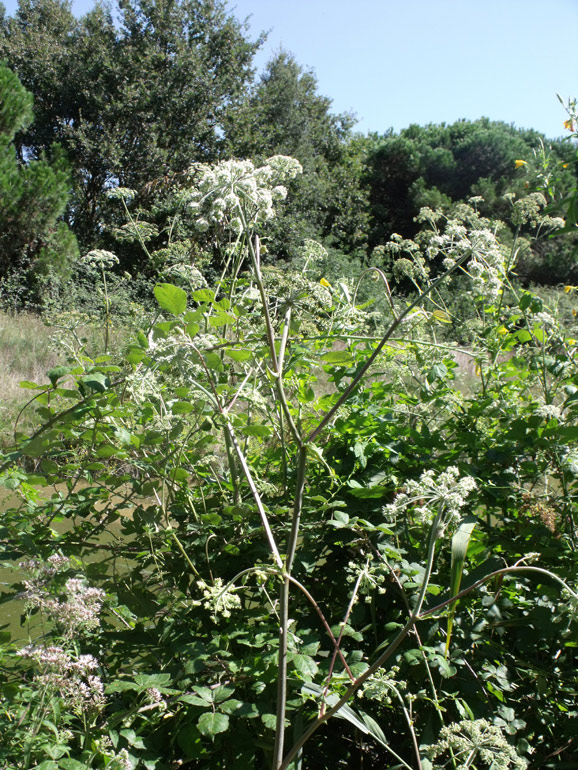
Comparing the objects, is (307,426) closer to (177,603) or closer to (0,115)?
(177,603)

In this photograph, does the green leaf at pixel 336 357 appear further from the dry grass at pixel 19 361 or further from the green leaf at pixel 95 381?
the dry grass at pixel 19 361

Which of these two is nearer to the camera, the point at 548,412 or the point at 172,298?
the point at 172,298

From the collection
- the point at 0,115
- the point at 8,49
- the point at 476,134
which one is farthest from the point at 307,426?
the point at 476,134

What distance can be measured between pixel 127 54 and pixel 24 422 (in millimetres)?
14010

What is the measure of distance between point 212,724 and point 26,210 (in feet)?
48.1

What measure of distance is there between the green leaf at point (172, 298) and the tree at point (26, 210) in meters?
12.9

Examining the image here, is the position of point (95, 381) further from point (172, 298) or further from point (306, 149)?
point (306, 149)

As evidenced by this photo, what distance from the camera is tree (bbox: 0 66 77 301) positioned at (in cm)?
1334

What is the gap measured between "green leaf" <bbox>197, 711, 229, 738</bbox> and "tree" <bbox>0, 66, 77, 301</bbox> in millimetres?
13199

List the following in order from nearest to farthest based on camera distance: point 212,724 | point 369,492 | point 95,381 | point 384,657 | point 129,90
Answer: point 384,657 → point 212,724 → point 95,381 → point 369,492 → point 129,90

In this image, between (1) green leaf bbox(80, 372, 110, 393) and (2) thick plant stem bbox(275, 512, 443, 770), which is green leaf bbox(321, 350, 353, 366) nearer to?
(1) green leaf bbox(80, 372, 110, 393)

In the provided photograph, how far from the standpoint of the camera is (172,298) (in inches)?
52.7

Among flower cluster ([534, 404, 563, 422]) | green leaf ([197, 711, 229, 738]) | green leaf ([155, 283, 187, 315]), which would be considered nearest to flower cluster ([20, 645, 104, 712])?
green leaf ([197, 711, 229, 738])

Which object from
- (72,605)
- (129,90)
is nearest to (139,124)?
(129,90)
